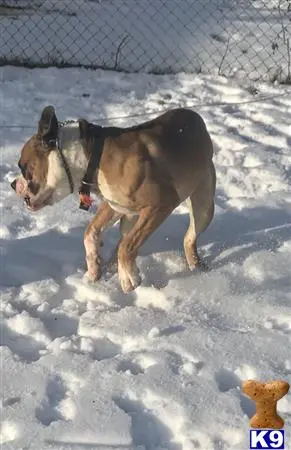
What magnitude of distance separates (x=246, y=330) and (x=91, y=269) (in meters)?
0.99

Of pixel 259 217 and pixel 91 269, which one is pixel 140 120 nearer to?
pixel 259 217

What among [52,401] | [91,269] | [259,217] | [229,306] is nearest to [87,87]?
[259,217]

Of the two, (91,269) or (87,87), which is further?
(87,87)

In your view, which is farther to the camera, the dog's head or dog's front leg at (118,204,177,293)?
dog's front leg at (118,204,177,293)

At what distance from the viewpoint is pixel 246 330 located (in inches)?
148

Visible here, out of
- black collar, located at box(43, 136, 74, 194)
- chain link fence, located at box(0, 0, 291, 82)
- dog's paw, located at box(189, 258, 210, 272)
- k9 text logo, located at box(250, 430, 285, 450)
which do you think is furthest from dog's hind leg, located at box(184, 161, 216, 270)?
chain link fence, located at box(0, 0, 291, 82)

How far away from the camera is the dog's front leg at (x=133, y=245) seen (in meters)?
3.87

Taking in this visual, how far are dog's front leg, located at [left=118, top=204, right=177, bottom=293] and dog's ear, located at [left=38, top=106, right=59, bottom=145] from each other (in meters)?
0.63

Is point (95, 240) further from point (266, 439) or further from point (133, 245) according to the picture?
point (266, 439)

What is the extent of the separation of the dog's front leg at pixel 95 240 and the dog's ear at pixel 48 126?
0.71 meters

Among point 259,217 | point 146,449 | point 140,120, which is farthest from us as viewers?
point 140,120

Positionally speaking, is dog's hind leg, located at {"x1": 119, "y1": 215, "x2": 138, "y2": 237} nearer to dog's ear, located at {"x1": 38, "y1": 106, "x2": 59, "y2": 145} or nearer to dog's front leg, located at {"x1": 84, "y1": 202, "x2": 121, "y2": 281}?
dog's front leg, located at {"x1": 84, "y1": 202, "x2": 121, "y2": 281}

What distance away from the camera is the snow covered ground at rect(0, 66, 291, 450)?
3.08m

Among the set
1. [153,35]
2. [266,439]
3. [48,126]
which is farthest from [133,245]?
[153,35]
